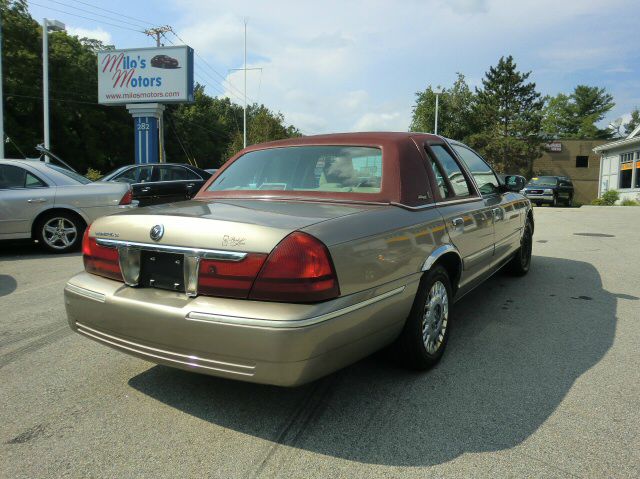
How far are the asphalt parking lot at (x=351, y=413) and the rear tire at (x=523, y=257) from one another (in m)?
1.67

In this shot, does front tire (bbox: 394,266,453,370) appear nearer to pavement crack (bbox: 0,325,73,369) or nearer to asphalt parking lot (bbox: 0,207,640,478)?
asphalt parking lot (bbox: 0,207,640,478)

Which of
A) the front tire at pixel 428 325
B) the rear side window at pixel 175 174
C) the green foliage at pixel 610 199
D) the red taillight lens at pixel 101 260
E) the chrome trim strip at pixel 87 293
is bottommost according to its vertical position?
the front tire at pixel 428 325

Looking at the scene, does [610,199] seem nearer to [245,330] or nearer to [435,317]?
[435,317]

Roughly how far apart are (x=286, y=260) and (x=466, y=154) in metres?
2.89

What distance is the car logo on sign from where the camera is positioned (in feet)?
8.66

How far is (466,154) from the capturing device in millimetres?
4672

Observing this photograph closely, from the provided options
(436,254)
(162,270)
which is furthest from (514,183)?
(162,270)

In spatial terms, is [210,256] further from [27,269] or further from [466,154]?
[27,269]

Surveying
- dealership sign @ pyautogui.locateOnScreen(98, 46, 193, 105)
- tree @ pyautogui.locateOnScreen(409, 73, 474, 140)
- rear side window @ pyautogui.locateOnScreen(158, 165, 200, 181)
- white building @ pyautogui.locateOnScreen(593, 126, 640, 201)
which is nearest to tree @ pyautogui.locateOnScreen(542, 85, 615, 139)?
tree @ pyautogui.locateOnScreen(409, 73, 474, 140)

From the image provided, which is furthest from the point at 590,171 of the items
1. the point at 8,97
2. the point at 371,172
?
the point at 371,172

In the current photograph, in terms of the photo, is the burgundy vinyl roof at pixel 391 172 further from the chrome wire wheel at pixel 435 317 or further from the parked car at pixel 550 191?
the parked car at pixel 550 191

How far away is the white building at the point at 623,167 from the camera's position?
2681 cm

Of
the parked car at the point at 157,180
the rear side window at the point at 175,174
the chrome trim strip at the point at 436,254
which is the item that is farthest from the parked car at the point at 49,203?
the chrome trim strip at the point at 436,254

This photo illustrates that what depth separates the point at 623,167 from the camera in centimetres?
2914
